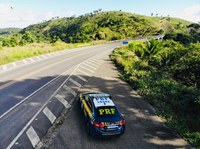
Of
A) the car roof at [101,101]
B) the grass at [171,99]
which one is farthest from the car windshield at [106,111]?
the grass at [171,99]

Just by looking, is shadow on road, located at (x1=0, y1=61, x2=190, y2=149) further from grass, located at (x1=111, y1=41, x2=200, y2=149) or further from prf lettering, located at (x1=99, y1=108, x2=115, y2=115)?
prf lettering, located at (x1=99, y1=108, x2=115, y2=115)

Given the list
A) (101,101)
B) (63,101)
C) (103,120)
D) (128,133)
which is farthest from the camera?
(63,101)

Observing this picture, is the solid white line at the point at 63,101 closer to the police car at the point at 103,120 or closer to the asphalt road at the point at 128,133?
the asphalt road at the point at 128,133

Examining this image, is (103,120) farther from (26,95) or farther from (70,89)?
(70,89)

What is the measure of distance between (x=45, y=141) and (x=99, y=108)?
10.6 feet

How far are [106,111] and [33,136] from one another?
402 centimetres

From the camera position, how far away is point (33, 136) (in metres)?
11.1

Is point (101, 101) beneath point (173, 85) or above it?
above

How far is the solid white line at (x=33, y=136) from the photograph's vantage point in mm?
10591

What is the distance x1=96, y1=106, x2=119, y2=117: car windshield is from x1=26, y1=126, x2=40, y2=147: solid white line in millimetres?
3340

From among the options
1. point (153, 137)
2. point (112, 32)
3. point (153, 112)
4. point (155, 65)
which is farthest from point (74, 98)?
point (112, 32)

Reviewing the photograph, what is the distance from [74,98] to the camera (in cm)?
1719

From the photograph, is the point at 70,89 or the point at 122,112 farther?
the point at 70,89

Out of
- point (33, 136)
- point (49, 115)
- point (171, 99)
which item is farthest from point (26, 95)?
point (171, 99)
